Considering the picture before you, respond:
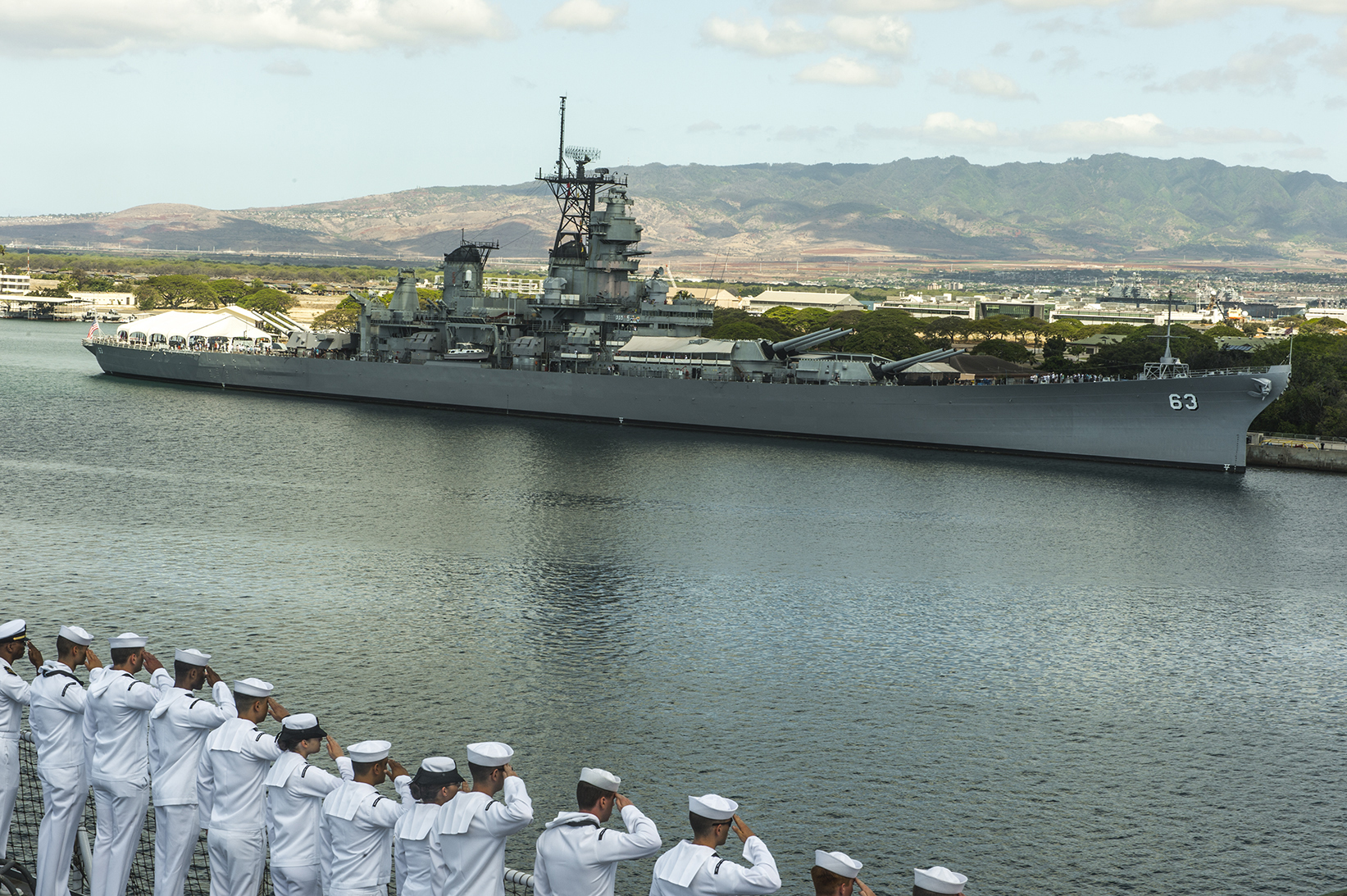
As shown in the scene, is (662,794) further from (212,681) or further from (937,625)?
(937,625)

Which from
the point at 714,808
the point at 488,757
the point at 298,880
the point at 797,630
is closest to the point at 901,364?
the point at 797,630

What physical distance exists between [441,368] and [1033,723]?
122 feet

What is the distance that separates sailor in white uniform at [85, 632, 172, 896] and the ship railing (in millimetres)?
134

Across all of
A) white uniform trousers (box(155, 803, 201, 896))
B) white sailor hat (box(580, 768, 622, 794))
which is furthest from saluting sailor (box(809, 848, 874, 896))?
white uniform trousers (box(155, 803, 201, 896))

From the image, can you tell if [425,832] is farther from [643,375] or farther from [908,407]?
[643,375]

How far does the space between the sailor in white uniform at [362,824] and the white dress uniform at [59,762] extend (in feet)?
7.53

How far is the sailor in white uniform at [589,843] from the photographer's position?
16.8 feet

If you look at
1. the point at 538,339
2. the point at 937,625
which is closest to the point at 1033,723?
the point at 937,625

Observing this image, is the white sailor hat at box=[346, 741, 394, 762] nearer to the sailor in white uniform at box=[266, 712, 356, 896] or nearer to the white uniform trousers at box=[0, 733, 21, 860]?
the sailor in white uniform at box=[266, 712, 356, 896]

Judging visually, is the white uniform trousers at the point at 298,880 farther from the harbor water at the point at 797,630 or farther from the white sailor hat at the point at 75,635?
the harbor water at the point at 797,630

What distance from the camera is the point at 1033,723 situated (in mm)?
13188

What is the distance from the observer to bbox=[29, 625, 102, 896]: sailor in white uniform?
7.10 m

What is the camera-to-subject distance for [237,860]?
6.61 metres

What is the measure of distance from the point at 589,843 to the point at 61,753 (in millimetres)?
4172
